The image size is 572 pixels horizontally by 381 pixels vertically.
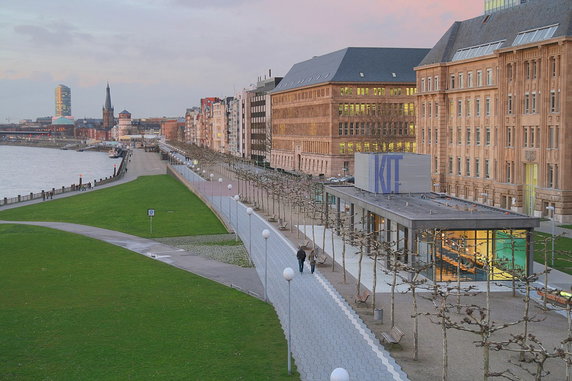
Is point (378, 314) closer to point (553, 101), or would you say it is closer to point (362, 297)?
point (362, 297)

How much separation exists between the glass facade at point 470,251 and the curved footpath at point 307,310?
569cm

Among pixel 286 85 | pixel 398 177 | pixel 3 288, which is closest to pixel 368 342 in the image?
pixel 3 288

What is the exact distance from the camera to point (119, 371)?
22.9 meters

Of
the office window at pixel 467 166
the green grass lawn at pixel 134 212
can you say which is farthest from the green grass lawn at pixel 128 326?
the office window at pixel 467 166

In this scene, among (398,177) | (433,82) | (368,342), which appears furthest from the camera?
(433,82)

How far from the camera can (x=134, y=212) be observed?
73.4 metres

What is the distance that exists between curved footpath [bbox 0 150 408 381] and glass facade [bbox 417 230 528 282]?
569 cm

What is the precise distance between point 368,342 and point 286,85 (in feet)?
403

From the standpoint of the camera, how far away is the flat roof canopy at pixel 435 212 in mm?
37250

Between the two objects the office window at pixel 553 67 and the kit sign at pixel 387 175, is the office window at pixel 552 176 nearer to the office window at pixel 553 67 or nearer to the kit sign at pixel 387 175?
the office window at pixel 553 67

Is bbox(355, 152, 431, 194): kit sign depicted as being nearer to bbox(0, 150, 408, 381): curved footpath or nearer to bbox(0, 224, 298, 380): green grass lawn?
bbox(0, 150, 408, 381): curved footpath

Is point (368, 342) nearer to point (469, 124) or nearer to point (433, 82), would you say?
point (469, 124)

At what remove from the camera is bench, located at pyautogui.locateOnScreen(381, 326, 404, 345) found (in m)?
25.7

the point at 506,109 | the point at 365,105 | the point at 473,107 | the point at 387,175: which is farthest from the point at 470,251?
the point at 365,105
